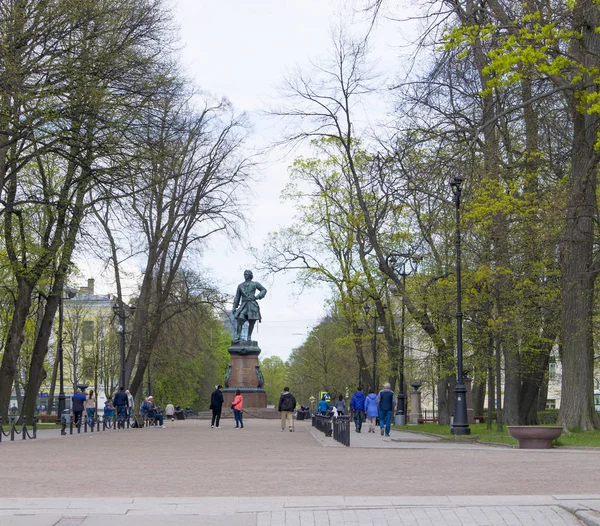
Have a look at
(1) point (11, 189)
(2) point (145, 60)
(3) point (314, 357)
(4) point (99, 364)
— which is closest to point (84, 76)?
(2) point (145, 60)

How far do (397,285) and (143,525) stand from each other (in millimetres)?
29972

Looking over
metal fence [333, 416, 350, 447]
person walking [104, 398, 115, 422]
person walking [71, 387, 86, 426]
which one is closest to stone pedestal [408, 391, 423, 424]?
person walking [104, 398, 115, 422]

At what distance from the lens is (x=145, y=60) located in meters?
27.3

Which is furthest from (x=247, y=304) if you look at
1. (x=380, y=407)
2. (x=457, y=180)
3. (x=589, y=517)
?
(x=589, y=517)

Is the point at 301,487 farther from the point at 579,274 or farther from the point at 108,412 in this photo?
the point at 108,412

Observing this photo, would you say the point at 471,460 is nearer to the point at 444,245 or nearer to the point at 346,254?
the point at 444,245

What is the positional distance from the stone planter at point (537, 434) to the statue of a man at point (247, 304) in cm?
3150

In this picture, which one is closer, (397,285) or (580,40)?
(580,40)

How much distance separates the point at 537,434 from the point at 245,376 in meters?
31.4

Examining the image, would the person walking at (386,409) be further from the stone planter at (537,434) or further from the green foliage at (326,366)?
the green foliage at (326,366)

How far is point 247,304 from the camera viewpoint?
53375 mm

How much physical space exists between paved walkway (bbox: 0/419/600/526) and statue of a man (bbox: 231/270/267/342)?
31084 mm

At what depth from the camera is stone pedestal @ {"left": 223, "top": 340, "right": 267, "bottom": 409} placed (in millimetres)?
51875

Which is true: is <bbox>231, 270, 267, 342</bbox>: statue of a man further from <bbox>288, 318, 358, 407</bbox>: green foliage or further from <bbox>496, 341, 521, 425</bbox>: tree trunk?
<bbox>288, 318, 358, 407</bbox>: green foliage
